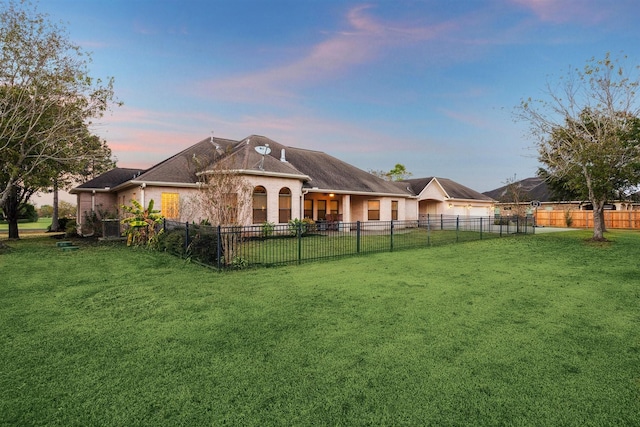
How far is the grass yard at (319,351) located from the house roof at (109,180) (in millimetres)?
16006

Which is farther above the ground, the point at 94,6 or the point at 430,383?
the point at 94,6

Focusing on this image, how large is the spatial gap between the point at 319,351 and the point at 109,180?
25.2 meters

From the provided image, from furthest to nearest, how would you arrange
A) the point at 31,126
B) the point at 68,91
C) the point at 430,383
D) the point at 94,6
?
the point at 68,91, the point at 31,126, the point at 94,6, the point at 430,383

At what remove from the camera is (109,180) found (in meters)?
23.3

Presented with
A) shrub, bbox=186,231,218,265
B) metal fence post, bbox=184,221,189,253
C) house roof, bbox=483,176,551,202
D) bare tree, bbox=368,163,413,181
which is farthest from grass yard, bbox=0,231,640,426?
bare tree, bbox=368,163,413,181

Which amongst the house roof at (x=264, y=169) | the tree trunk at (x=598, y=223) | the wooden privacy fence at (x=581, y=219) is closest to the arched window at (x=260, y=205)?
the house roof at (x=264, y=169)

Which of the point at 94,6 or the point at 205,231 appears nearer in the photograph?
the point at 205,231

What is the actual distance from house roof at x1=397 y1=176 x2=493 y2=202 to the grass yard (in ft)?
74.3

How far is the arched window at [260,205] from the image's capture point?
17.8 meters

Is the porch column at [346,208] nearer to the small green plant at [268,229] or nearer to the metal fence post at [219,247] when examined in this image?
the small green plant at [268,229]

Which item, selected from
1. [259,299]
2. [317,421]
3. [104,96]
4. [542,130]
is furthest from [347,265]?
[542,130]

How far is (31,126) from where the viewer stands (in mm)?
14047

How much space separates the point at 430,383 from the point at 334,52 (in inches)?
627

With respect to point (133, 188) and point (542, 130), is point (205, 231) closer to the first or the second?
point (133, 188)
